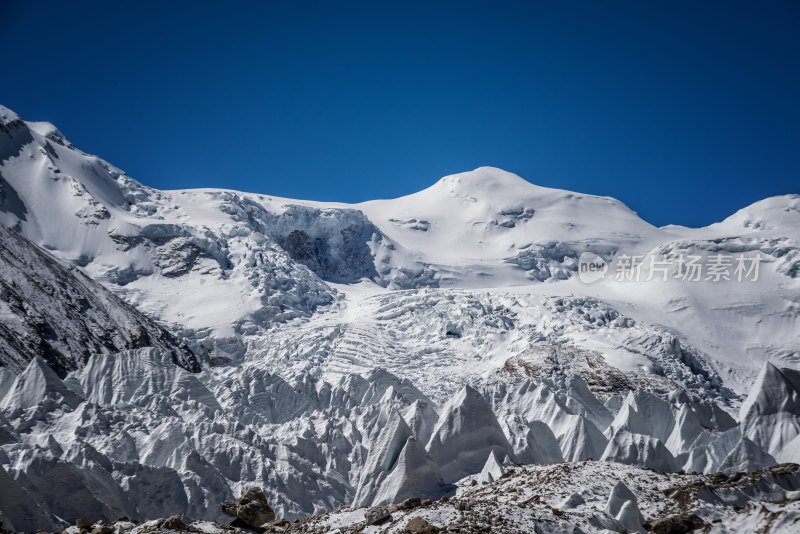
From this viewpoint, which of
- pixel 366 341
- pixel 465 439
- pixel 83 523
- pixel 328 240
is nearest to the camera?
pixel 83 523

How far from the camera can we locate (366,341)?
102 meters

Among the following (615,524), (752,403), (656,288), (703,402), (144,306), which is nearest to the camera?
(615,524)

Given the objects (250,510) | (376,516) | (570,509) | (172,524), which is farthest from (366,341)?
(172,524)

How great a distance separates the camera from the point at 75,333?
80688mm

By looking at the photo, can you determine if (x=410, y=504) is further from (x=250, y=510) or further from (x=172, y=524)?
(x=172, y=524)

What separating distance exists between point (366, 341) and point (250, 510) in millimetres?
77278

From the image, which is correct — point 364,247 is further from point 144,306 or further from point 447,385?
point 447,385

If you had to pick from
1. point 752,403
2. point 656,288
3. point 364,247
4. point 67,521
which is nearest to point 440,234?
point 364,247

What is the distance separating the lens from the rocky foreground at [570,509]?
20750 mm

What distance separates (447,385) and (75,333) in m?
39.1

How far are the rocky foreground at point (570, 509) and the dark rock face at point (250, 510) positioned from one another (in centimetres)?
3

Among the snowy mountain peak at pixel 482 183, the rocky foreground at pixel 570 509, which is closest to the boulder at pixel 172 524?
the rocky foreground at pixel 570 509

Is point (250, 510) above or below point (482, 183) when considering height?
below

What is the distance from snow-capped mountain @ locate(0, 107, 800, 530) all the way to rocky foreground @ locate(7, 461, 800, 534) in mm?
1786
